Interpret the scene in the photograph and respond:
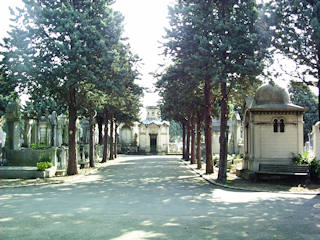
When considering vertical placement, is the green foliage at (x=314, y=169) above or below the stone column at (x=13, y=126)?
below

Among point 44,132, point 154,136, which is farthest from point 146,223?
point 154,136

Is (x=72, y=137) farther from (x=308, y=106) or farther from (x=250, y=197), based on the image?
(x=308, y=106)

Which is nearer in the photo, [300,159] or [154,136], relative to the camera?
[300,159]

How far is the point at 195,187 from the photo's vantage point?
47.6 ft

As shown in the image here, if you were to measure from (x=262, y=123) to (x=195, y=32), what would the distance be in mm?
5626

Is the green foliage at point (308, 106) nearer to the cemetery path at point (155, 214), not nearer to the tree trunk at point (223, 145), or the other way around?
the tree trunk at point (223, 145)

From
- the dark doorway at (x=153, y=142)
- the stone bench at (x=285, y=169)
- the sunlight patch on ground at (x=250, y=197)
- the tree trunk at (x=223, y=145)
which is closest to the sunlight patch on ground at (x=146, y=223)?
the sunlight patch on ground at (x=250, y=197)

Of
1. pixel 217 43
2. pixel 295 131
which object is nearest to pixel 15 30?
pixel 217 43

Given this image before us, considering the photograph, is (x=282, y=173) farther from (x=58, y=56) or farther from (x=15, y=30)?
(x=15, y=30)

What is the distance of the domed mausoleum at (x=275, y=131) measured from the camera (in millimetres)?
17438

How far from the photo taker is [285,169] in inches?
607

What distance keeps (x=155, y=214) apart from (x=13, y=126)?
1590cm

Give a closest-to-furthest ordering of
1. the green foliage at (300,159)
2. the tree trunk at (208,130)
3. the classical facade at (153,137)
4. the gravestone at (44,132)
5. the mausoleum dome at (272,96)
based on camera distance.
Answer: the green foliage at (300,159), the mausoleum dome at (272,96), the tree trunk at (208,130), the gravestone at (44,132), the classical facade at (153,137)

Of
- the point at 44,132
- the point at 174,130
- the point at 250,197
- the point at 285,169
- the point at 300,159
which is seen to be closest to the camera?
the point at 250,197
